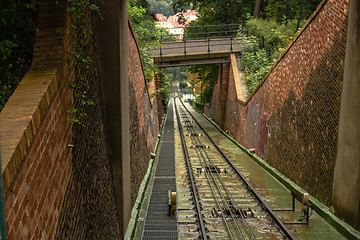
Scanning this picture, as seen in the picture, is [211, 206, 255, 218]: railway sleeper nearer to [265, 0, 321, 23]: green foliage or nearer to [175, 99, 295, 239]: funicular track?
[175, 99, 295, 239]: funicular track

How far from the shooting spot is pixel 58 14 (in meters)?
4.54

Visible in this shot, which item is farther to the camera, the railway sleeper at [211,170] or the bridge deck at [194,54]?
the bridge deck at [194,54]

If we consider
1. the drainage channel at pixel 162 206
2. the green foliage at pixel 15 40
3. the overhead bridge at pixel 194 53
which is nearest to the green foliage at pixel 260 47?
the overhead bridge at pixel 194 53

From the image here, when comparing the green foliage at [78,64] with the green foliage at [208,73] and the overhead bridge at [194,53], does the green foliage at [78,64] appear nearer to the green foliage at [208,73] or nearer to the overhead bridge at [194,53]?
the overhead bridge at [194,53]

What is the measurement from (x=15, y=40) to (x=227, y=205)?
25.0 feet

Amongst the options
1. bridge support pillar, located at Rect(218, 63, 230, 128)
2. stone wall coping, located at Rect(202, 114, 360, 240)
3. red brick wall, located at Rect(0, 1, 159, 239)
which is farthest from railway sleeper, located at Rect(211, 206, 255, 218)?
bridge support pillar, located at Rect(218, 63, 230, 128)

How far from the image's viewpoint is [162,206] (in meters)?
10.8

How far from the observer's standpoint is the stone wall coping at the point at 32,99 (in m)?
2.94

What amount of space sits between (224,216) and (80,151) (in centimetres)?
584

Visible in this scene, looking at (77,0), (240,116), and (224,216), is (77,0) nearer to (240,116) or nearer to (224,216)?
(224,216)

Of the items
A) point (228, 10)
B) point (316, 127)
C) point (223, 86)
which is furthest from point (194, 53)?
point (316, 127)

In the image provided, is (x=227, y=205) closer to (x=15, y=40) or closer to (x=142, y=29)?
(x=15, y=40)

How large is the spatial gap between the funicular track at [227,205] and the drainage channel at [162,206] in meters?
0.69

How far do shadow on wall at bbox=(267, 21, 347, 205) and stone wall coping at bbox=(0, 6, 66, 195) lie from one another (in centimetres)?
725
